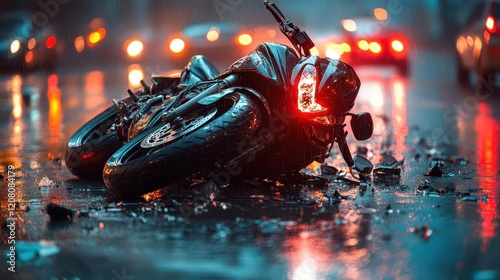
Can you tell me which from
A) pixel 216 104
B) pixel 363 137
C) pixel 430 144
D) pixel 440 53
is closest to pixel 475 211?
pixel 363 137

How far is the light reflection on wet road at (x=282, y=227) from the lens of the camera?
546cm

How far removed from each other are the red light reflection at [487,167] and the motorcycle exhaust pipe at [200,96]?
2.33m

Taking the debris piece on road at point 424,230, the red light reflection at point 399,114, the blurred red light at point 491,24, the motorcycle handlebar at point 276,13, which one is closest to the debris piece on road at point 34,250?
the debris piece on road at point 424,230

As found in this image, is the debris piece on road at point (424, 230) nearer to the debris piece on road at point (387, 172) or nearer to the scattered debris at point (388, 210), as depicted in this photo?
the scattered debris at point (388, 210)

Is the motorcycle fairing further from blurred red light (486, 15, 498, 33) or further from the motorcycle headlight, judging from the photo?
blurred red light (486, 15, 498, 33)

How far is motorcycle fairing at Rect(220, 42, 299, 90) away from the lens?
330 inches

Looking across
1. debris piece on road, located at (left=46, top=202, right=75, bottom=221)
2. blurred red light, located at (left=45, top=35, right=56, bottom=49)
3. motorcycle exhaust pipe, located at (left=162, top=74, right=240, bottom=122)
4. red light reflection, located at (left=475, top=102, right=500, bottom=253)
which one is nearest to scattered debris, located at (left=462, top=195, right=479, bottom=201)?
red light reflection, located at (left=475, top=102, right=500, bottom=253)

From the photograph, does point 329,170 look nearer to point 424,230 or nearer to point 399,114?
point 424,230

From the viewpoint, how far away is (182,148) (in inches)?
292

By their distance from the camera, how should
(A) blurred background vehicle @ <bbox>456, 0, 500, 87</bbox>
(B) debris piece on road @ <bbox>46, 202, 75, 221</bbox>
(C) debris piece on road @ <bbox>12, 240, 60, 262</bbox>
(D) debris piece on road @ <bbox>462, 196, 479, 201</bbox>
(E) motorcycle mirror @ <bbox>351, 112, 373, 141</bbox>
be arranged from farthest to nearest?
(A) blurred background vehicle @ <bbox>456, 0, 500, 87</bbox> → (E) motorcycle mirror @ <bbox>351, 112, 373, 141</bbox> → (D) debris piece on road @ <bbox>462, 196, 479, 201</bbox> → (B) debris piece on road @ <bbox>46, 202, 75, 221</bbox> → (C) debris piece on road @ <bbox>12, 240, 60, 262</bbox>

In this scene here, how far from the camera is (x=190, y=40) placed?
2838 centimetres

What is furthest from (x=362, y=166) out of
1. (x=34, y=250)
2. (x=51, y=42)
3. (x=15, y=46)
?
(x=51, y=42)

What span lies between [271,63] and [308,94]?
0.58 meters

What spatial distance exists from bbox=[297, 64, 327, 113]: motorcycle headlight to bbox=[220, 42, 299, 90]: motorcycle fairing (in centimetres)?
23
